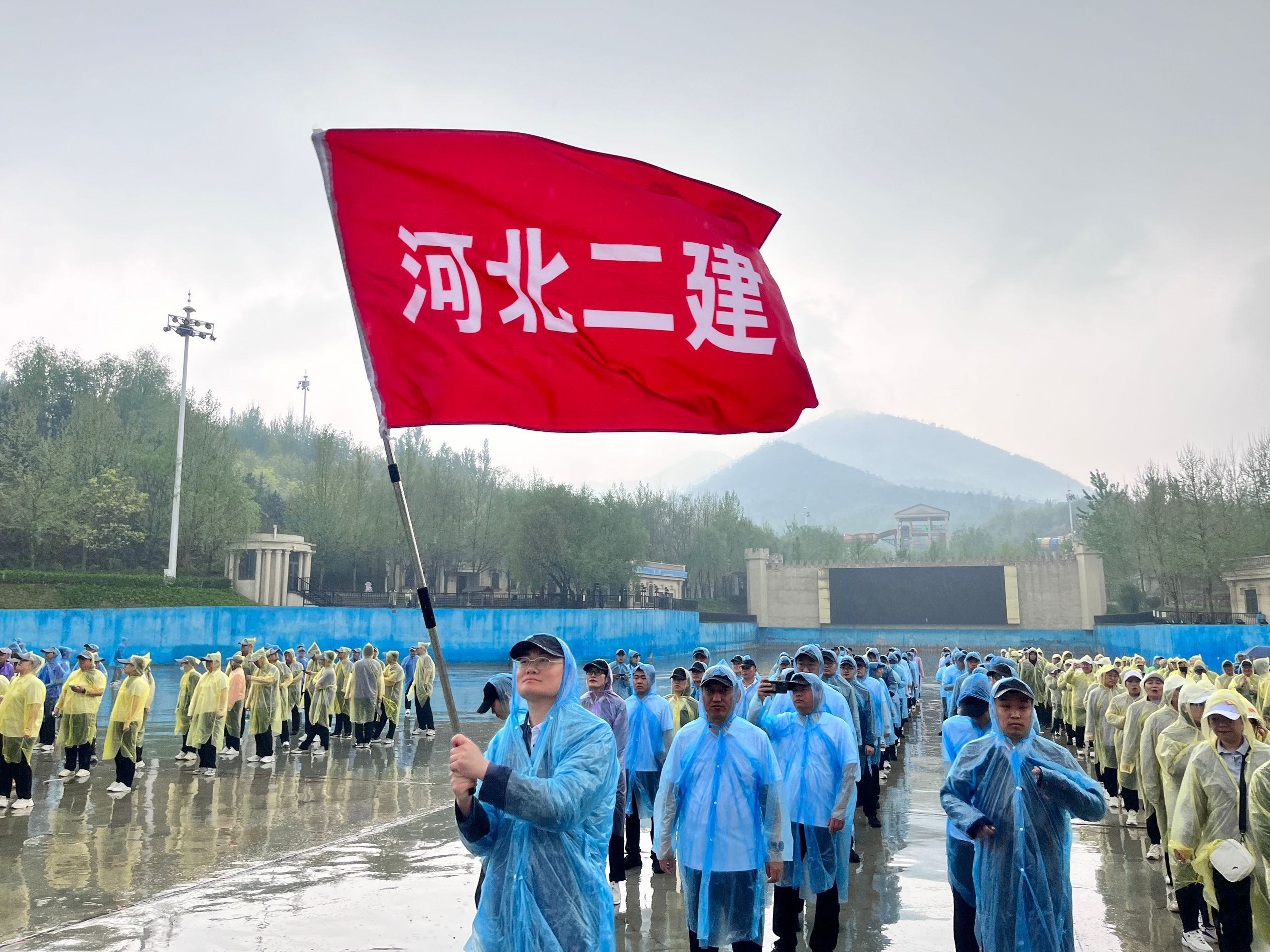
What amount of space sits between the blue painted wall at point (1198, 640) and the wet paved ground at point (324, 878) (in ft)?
85.6

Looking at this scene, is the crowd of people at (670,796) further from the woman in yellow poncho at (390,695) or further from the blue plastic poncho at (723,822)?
the woman in yellow poncho at (390,695)

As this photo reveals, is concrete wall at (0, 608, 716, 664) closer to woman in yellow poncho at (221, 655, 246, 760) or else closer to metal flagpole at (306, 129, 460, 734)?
woman in yellow poncho at (221, 655, 246, 760)

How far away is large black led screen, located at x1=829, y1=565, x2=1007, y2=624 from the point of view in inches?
2516

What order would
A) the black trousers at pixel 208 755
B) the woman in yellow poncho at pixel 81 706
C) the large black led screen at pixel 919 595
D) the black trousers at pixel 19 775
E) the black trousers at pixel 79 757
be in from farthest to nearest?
the large black led screen at pixel 919 595 < the black trousers at pixel 208 755 < the black trousers at pixel 79 757 < the woman in yellow poncho at pixel 81 706 < the black trousers at pixel 19 775

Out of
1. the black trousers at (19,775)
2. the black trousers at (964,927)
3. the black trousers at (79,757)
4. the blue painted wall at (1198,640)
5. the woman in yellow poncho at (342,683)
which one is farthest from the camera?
the blue painted wall at (1198,640)

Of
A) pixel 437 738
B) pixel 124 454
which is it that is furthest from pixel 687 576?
pixel 437 738

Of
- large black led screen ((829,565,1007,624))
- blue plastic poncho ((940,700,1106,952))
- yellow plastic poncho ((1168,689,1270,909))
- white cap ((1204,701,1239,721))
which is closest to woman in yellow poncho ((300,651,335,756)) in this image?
blue plastic poncho ((940,700,1106,952))

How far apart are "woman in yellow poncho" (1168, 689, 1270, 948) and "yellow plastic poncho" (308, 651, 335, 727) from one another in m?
13.2

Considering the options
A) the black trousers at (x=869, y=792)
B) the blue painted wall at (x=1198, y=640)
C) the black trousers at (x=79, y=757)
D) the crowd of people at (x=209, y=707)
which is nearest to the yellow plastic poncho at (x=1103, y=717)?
the black trousers at (x=869, y=792)

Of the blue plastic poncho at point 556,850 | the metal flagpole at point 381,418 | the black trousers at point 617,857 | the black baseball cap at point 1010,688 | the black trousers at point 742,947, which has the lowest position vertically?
the black trousers at point 617,857

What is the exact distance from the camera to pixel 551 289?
4699 mm

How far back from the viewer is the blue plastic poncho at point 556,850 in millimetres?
3014

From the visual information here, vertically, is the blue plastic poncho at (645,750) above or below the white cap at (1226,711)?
below

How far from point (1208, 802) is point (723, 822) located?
2.77m
